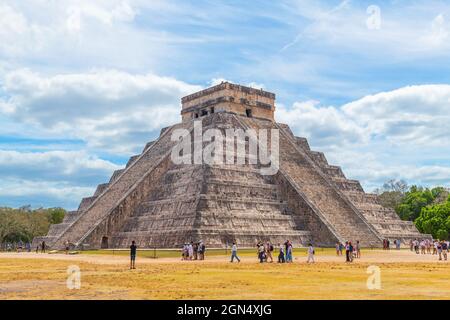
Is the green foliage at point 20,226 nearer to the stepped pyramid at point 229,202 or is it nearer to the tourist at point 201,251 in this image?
the stepped pyramid at point 229,202

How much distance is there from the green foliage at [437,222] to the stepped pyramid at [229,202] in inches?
350

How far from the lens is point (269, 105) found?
4822cm

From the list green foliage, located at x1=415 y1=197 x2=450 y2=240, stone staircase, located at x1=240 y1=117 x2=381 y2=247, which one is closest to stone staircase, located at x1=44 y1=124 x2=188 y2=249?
stone staircase, located at x1=240 y1=117 x2=381 y2=247

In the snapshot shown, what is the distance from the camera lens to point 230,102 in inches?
1781

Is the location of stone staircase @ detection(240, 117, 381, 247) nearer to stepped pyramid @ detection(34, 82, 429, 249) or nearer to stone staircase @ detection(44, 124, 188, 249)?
stepped pyramid @ detection(34, 82, 429, 249)

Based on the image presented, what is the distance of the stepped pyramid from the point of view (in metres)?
33.6

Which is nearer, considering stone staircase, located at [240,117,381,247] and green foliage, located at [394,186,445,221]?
stone staircase, located at [240,117,381,247]

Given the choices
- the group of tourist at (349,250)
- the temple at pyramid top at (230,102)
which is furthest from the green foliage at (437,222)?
the group of tourist at (349,250)

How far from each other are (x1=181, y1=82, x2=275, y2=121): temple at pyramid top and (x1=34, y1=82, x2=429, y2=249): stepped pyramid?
0.09 m

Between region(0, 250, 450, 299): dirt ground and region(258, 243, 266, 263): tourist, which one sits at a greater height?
region(258, 243, 266, 263): tourist

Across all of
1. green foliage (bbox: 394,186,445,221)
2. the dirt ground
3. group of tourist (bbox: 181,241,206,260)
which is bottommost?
the dirt ground

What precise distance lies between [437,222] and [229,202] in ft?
88.6

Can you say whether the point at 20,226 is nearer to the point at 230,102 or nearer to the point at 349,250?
the point at 230,102

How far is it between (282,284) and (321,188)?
87.2 feet
